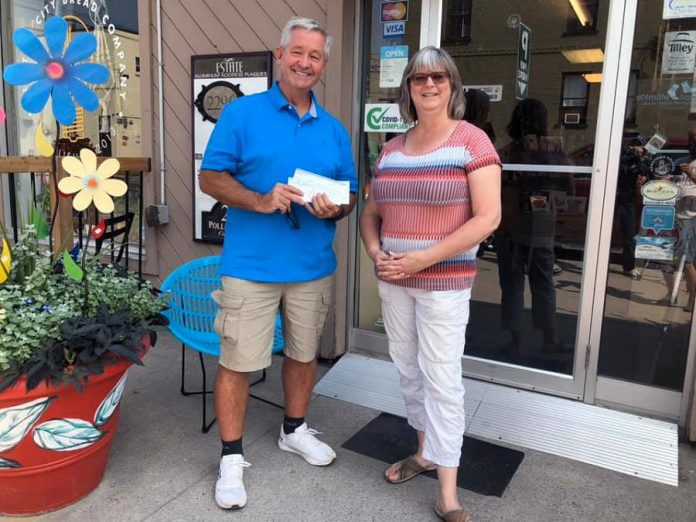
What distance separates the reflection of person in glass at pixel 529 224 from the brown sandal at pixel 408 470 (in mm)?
1079

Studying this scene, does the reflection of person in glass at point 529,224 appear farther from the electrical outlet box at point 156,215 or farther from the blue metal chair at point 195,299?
the electrical outlet box at point 156,215

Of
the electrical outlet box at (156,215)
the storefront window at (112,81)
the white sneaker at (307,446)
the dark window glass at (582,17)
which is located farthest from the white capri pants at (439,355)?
the storefront window at (112,81)

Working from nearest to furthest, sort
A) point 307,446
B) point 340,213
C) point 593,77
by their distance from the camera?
point 340,213, point 307,446, point 593,77

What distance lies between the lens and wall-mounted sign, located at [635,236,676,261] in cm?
281

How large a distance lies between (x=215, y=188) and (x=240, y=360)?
0.69 metres

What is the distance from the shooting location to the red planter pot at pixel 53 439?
78.3 inches

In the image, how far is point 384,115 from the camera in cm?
336

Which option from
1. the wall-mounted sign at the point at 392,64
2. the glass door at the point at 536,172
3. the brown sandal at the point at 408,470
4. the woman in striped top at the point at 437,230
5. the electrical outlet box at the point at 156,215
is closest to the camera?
the woman in striped top at the point at 437,230

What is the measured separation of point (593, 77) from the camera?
286 cm

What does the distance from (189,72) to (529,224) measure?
242 centimetres

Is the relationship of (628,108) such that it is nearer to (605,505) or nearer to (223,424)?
(605,505)

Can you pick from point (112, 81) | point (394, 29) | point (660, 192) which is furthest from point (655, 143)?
point (112, 81)

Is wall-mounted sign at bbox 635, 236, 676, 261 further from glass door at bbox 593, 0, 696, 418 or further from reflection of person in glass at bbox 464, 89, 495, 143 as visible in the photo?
reflection of person in glass at bbox 464, 89, 495, 143

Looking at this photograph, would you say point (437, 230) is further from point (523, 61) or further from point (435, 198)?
point (523, 61)
